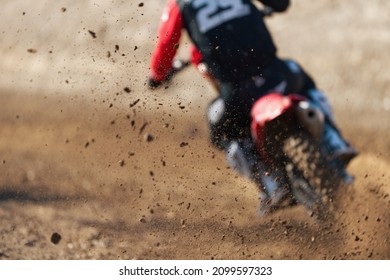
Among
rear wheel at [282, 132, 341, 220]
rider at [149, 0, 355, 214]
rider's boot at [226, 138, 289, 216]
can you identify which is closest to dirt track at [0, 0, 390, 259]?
rider's boot at [226, 138, 289, 216]

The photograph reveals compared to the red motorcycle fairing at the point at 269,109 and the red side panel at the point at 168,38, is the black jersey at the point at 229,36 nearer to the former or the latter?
the red side panel at the point at 168,38

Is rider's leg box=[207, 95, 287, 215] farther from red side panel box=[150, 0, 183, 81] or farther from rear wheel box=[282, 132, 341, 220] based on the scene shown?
red side panel box=[150, 0, 183, 81]

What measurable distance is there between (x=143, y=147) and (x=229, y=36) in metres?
1.37

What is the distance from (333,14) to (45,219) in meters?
2.95

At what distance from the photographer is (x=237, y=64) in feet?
10.2

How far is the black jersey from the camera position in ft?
9.52

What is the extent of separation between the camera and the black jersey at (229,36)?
2.90 m

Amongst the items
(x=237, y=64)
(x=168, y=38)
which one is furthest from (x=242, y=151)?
(x=168, y=38)

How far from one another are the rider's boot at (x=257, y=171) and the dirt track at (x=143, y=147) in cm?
32

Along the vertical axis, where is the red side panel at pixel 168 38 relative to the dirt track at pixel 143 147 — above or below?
above

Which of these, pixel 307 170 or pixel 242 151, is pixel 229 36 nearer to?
pixel 242 151

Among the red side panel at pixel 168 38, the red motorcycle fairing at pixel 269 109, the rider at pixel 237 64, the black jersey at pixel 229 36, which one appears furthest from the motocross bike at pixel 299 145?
the red side panel at pixel 168 38
